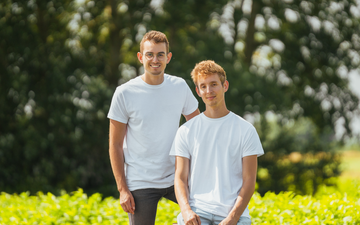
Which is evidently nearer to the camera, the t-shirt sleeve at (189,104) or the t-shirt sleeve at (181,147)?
the t-shirt sleeve at (181,147)

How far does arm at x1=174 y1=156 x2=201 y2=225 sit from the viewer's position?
7.83 feet

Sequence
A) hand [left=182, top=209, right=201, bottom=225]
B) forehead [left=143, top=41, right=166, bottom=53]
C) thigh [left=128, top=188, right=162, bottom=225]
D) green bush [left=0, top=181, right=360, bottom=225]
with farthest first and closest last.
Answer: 1. green bush [left=0, top=181, right=360, bottom=225]
2. thigh [left=128, top=188, right=162, bottom=225]
3. forehead [left=143, top=41, right=166, bottom=53]
4. hand [left=182, top=209, right=201, bottom=225]

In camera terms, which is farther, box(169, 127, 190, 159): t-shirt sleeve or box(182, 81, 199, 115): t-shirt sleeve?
box(182, 81, 199, 115): t-shirt sleeve

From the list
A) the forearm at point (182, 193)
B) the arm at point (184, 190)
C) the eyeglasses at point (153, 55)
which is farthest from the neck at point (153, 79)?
the forearm at point (182, 193)

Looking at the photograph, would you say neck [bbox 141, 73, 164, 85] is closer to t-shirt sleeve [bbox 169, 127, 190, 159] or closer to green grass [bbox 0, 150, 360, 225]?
t-shirt sleeve [bbox 169, 127, 190, 159]

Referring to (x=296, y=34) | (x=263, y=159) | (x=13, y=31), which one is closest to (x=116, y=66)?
(x=13, y=31)

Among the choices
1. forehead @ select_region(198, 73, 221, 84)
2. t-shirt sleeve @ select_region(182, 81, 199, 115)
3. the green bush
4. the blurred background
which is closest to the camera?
forehead @ select_region(198, 73, 221, 84)

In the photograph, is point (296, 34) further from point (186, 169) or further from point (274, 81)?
point (186, 169)

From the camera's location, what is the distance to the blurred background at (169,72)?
31.7ft

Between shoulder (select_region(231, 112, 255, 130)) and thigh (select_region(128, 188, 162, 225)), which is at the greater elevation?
shoulder (select_region(231, 112, 255, 130))

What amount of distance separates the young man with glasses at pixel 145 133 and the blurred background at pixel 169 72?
6837 mm

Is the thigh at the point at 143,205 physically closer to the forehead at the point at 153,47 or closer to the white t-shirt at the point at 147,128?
the white t-shirt at the point at 147,128

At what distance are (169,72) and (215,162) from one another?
7.45 meters

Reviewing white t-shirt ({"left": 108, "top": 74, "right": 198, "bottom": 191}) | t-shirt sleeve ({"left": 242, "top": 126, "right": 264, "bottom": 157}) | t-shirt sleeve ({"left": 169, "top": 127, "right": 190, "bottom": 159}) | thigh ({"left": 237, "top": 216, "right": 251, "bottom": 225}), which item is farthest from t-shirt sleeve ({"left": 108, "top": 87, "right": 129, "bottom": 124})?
thigh ({"left": 237, "top": 216, "right": 251, "bottom": 225})
